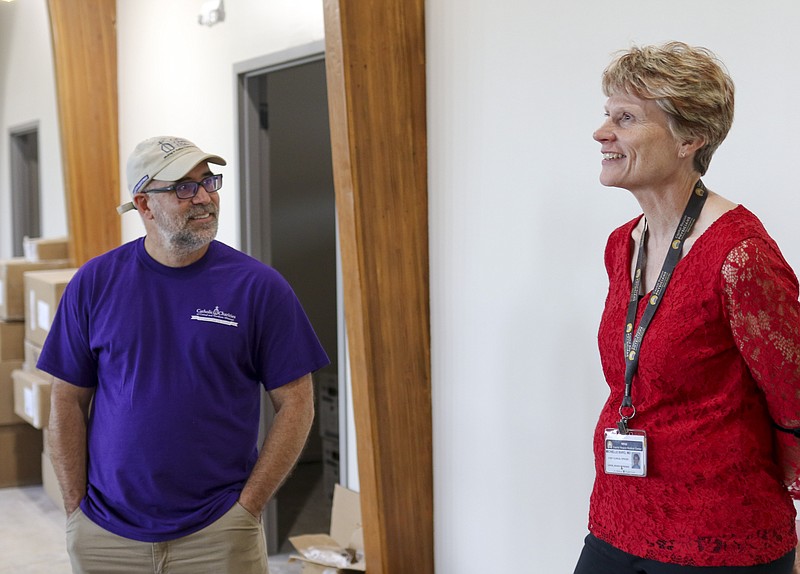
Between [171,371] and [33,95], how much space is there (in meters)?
6.57

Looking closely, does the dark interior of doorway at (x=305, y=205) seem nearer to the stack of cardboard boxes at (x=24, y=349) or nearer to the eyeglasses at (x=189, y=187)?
the stack of cardboard boxes at (x=24, y=349)

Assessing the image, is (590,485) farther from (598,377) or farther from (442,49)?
(442,49)

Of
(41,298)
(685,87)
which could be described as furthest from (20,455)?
(685,87)

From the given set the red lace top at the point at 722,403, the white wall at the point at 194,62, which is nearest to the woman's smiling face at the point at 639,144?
the red lace top at the point at 722,403

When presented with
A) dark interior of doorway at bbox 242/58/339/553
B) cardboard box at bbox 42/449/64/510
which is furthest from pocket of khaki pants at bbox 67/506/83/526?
cardboard box at bbox 42/449/64/510

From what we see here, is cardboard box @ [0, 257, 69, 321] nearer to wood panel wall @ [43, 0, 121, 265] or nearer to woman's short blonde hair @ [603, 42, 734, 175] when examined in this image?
wood panel wall @ [43, 0, 121, 265]

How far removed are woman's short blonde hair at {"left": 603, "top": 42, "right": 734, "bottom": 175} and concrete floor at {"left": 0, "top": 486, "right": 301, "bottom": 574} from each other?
120 inches

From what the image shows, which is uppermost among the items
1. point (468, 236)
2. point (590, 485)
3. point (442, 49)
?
point (442, 49)

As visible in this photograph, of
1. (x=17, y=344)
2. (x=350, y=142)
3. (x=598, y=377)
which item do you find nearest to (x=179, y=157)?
(x=350, y=142)

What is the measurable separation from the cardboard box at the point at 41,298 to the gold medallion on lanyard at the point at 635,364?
12.5 feet

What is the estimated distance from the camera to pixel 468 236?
3.17 metres

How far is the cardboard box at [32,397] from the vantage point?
4.99 meters

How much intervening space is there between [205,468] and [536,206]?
4.29 feet

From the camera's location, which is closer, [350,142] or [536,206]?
[536,206]
